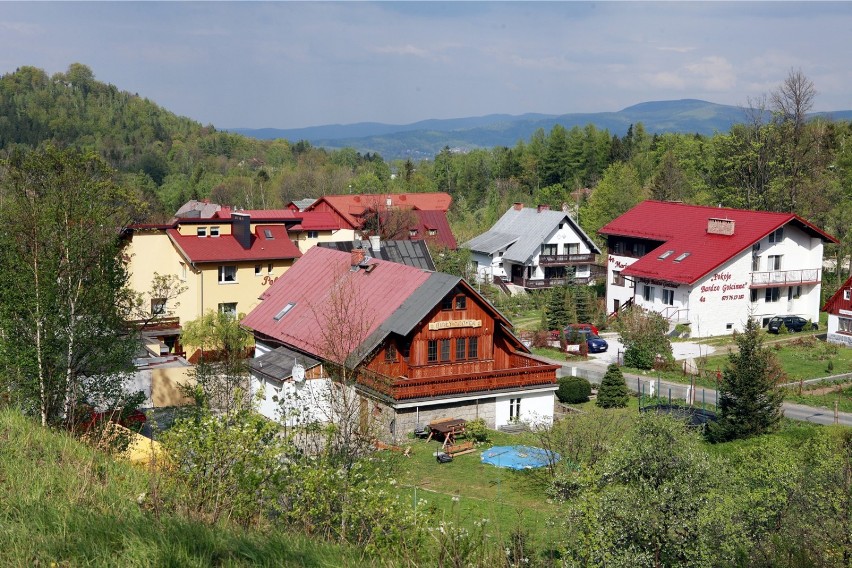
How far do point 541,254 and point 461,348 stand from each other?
32.0 metres

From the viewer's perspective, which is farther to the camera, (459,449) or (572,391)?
(572,391)

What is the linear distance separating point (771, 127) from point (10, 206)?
57.4 m

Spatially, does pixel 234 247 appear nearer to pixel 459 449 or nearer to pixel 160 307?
pixel 160 307

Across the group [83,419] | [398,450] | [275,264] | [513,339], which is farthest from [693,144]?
[83,419]

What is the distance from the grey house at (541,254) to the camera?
61.3 m

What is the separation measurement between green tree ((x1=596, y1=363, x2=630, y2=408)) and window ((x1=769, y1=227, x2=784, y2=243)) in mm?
19904

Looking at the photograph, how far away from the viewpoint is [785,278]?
4909 centimetres

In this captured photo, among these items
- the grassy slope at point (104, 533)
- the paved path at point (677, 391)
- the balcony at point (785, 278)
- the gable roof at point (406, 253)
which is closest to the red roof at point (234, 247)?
the gable roof at point (406, 253)

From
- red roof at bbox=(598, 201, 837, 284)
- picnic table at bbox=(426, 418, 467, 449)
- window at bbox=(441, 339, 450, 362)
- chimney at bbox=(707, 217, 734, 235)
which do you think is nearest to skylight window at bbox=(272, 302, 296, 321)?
window at bbox=(441, 339, 450, 362)

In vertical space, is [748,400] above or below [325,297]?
below

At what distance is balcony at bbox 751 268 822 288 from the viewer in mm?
48531

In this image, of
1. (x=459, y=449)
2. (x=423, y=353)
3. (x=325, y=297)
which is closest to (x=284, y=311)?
(x=325, y=297)

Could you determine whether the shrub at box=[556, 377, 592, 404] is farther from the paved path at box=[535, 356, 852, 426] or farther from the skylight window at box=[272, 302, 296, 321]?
the skylight window at box=[272, 302, 296, 321]

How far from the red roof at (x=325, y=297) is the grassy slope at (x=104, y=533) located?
1637 centimetres
